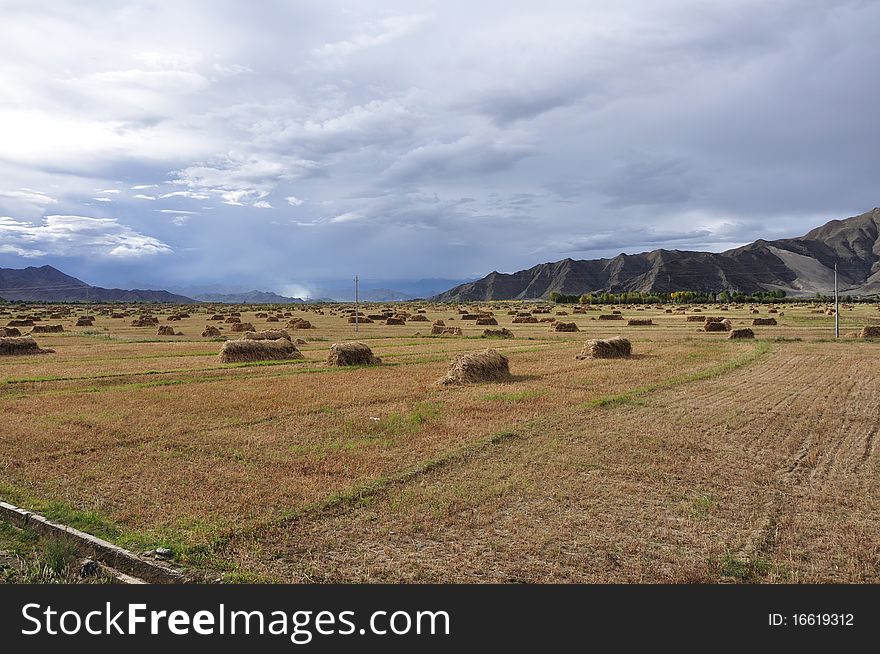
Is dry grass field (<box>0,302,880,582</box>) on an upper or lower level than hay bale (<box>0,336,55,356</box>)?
lower

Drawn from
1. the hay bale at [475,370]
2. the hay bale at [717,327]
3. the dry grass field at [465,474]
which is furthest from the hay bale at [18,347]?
the hay bale at [717,327]

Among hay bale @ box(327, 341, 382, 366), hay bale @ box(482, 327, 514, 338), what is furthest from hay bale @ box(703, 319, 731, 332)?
hay bale @ box(327, 341, 382, 366)

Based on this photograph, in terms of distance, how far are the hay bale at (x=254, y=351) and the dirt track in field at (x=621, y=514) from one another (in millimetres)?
17448

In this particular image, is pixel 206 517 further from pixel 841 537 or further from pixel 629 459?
pixel 841 537

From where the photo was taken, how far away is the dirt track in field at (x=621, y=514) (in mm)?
6695

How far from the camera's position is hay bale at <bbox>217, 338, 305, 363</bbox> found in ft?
89.7

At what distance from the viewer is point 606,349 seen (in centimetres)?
2798

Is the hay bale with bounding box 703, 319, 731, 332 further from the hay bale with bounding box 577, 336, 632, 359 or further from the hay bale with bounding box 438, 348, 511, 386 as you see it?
the hay bale with bounding box 438, 348, 511, 386

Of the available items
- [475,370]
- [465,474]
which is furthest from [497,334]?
[465,474]

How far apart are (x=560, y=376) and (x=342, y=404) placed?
8.68 metres

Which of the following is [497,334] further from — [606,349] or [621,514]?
[621,514]

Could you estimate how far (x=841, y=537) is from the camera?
7527 mm

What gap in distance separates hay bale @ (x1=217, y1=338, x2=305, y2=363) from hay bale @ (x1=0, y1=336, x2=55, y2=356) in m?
11.0

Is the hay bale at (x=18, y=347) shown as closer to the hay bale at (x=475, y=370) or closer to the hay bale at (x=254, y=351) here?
the hay bale at (x=254, y=351)
